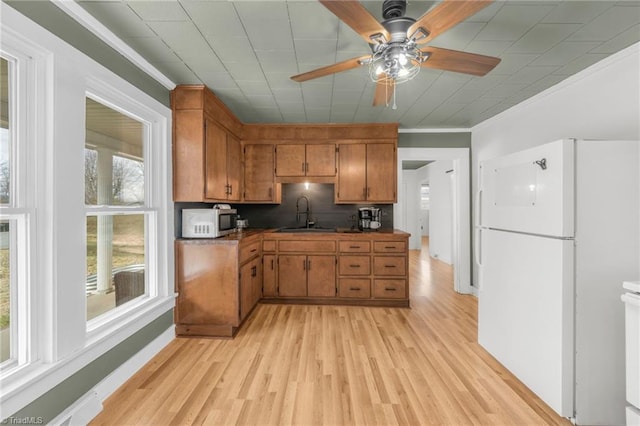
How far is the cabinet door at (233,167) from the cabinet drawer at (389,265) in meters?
2.00

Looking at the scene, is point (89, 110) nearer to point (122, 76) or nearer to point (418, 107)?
point (122, 76)

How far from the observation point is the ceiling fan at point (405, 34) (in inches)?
54.0

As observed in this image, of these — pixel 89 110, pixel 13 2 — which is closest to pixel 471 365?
pixel 89 110

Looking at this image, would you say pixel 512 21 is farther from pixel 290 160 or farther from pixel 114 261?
pixel 114 261

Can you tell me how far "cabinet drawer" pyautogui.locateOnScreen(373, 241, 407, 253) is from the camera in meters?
3.75

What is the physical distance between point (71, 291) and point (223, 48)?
75.7 inches

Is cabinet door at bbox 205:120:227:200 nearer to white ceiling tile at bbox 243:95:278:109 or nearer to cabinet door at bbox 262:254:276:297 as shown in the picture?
white ceiling tile at bbox 243:95:278:109

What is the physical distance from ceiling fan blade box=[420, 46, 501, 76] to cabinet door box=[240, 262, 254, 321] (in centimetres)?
247

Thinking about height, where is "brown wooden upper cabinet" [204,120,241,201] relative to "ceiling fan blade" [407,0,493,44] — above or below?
below

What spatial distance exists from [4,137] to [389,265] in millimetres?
3531

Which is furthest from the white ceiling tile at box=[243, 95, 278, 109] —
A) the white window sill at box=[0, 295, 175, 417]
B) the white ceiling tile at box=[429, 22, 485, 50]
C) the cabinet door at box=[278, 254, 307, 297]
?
the white window sill at box=[0, 295, 175, 417]

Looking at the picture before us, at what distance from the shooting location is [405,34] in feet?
5.33

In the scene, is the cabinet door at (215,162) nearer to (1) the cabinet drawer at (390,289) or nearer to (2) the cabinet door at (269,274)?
(2) the cabinet door at (269,274)

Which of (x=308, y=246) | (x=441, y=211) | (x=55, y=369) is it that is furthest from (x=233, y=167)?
(x=441, y=211)
